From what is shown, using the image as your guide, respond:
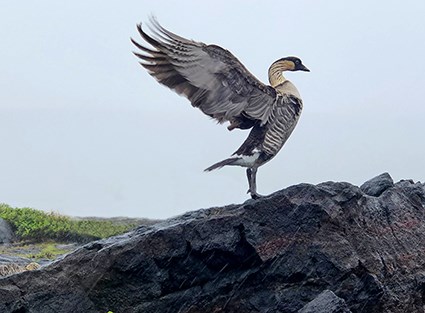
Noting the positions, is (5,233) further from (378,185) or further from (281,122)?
(378,185)

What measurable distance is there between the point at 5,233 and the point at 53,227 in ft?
4.15

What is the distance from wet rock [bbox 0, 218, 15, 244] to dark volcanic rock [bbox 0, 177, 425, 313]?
1337 cm

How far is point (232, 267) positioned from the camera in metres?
11.0

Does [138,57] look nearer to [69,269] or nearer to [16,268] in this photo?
[69,269]

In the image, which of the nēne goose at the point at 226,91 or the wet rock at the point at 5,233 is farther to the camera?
the wet rock at the point at 5,233

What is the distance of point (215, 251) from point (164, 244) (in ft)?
2.02

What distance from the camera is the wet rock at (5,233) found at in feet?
78.8

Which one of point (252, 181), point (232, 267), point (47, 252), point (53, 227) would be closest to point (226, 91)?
point (252, 181)

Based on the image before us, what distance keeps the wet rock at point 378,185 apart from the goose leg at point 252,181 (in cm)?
179

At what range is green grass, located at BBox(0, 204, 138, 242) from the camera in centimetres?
2409

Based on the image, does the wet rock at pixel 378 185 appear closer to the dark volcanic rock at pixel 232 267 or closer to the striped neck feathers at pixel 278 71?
the dark volcanic rock at pixel 232 267

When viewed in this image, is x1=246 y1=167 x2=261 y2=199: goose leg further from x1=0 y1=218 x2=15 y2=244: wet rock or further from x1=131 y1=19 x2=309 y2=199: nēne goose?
x1=0 y1=218 x2=15 y2=244: wet rock

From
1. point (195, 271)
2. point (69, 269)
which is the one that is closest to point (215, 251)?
point (195, 271)

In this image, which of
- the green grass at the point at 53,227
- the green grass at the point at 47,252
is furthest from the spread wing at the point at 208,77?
the green grass at the point at 53,227
